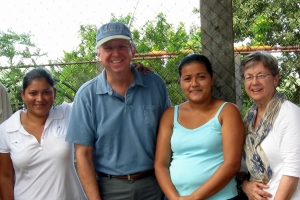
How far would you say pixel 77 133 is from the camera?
2.31m

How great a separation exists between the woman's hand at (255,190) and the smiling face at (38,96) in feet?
4.28

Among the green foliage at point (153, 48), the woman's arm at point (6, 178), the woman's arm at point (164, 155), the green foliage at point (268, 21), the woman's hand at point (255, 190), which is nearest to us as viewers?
the woman's hand at point (255, 190)

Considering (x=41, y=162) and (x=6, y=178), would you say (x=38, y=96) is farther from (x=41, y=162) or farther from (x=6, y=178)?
(x=6, y=178)

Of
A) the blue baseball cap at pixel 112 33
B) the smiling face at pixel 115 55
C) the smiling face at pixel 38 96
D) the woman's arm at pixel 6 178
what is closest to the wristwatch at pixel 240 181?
the smiling face at pixel 115 55

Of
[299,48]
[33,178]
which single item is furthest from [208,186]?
[299,48]

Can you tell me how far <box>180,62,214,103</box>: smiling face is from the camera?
2.31m

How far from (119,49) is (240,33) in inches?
223

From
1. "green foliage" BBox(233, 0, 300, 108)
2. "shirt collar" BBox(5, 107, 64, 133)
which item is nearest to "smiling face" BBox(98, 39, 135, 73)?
"shirt collar" BBox(5, 107, 64, 133)

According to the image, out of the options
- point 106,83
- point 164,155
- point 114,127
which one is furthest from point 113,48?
point 164,155

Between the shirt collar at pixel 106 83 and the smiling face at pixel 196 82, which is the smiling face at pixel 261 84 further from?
the shirt collar at pixel 106 83

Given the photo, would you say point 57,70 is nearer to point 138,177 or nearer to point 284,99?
point 138,177

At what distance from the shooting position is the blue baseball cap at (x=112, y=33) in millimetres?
2305

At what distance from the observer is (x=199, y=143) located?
2.22 metres

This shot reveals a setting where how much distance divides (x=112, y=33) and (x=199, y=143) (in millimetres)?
818
